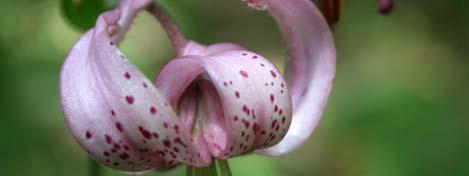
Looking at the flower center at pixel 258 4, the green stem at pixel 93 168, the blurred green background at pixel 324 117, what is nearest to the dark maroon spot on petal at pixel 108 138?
the flower center at pixel 258 4

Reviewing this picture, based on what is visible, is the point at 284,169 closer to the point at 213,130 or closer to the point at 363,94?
the point at 363,94

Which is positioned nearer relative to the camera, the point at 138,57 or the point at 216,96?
the point at 216,96

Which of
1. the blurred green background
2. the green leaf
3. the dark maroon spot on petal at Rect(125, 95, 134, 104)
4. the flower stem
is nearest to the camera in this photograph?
the dark maroon spot on petal at Rect(125, 95, 134, 104)

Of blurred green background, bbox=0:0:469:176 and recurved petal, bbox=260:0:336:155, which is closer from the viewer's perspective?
recurved petal, bbox=260:0:336:155

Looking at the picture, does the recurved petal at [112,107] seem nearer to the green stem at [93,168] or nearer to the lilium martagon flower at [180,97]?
the lilium martagon flower at [180,97]

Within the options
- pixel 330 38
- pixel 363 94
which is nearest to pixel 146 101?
pixel 330 38

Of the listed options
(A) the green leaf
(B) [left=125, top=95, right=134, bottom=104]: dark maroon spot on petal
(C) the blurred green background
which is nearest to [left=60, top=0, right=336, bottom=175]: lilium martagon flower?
(B) [left=125, top=95, right=134, bottom=104]: dark maroon spot on petal

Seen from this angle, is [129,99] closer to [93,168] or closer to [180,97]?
[180,97]

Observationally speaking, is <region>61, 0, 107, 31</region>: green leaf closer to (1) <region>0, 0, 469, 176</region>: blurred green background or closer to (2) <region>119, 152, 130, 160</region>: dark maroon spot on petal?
(2) <region>119, 152, 130, 160</region>: dark maroon spot on petal
